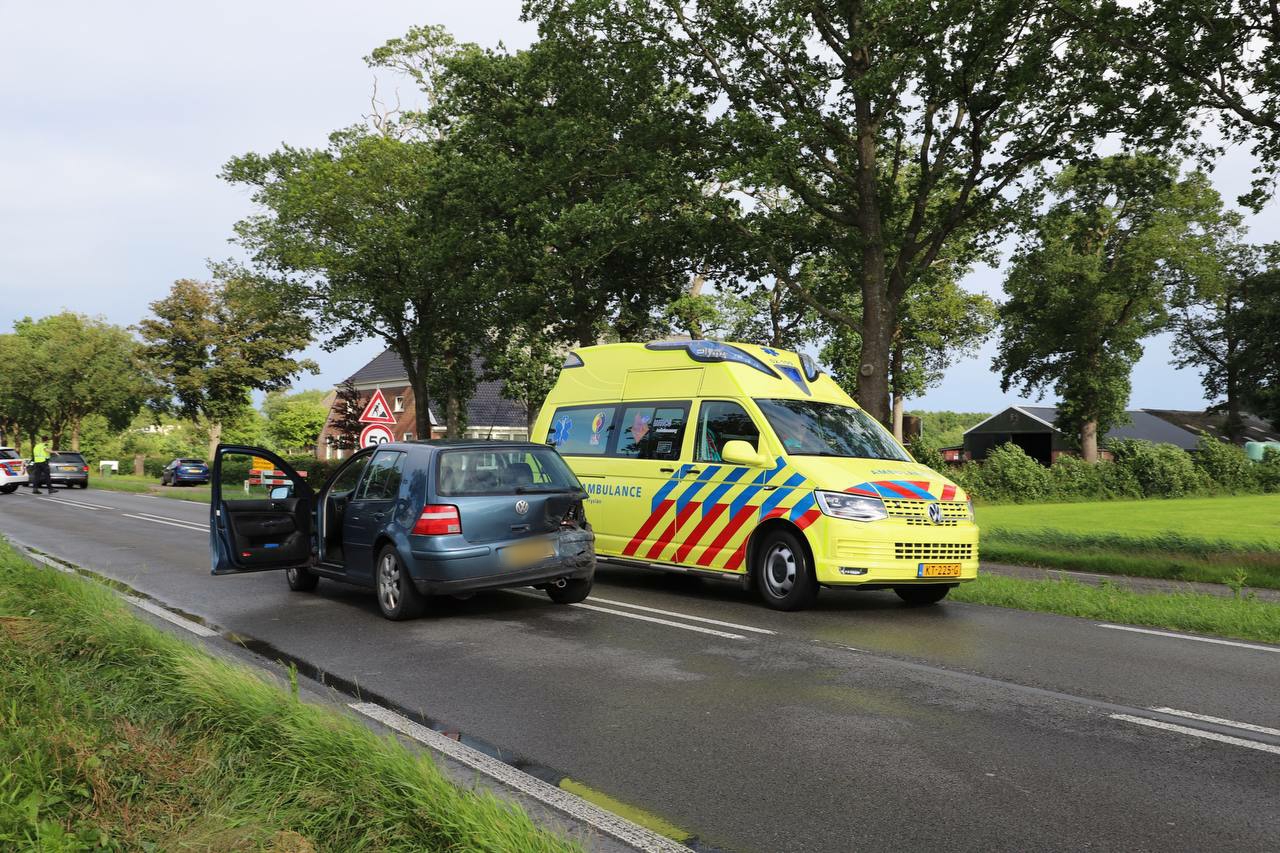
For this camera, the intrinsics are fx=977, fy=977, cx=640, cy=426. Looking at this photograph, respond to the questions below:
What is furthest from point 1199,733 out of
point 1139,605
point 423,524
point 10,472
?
point 10,472

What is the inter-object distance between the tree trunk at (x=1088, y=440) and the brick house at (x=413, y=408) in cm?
2796

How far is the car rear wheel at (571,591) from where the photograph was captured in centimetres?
938

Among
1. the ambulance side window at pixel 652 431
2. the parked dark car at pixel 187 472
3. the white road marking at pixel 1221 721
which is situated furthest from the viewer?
the parked dark car at pixel 187 472

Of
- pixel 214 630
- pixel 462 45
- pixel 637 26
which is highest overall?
pixel 462 45

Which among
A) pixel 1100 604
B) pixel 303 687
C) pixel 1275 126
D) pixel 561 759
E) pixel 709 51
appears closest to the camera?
pixel 561 759

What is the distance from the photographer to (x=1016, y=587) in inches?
420

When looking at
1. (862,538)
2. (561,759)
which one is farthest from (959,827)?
(862,538)

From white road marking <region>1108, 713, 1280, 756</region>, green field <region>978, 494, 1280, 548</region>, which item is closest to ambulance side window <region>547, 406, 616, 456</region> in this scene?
white road marking <region>1108, 713, 1280, 756</region>

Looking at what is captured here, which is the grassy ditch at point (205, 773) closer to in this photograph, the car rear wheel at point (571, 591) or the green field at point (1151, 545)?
the car rear wheel at point (571, 591)

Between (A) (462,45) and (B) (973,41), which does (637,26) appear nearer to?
(B) (973,41)

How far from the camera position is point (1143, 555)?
14.4 metres

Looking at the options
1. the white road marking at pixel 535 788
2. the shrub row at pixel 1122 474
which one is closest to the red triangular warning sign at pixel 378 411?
the white road marking at pixel 535 788

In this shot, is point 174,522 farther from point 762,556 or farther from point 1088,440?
point 1088,440

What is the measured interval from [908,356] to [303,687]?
51.0 meters
